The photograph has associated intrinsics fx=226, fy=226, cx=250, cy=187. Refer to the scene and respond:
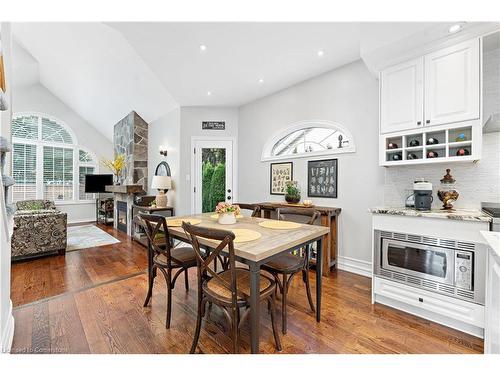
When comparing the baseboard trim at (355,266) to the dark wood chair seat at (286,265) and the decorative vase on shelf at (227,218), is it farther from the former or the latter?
the decorative vase on shelf at (227,218)

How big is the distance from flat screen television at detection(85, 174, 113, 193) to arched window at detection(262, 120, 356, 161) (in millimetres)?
5533

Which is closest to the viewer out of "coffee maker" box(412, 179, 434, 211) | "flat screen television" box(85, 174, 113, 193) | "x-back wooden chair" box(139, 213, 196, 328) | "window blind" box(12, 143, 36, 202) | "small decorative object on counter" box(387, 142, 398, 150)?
"x-back wooden chair" box(139, 213, 196, 328)

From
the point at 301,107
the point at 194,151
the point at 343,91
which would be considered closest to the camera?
the point at 343,91

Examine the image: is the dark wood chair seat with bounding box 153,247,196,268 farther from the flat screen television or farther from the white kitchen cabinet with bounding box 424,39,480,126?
the flat screen television

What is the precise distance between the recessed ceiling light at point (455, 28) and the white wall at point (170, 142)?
4.18 meters

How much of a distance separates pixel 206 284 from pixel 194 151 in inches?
138

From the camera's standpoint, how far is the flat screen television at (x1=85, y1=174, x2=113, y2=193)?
269 inches

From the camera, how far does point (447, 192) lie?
2191 millimetres

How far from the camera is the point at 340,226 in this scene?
3188 millimetres

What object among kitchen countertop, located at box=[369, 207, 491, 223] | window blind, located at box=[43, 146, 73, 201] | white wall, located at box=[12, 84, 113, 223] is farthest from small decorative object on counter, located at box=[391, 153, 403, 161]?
window blind, located at box=[43, 146, 73, 201]

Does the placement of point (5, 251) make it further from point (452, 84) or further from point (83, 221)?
point (83, 221)

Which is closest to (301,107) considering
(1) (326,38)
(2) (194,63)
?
(1) (326,38)

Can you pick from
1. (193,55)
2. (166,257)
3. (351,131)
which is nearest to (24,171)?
(193,55)
